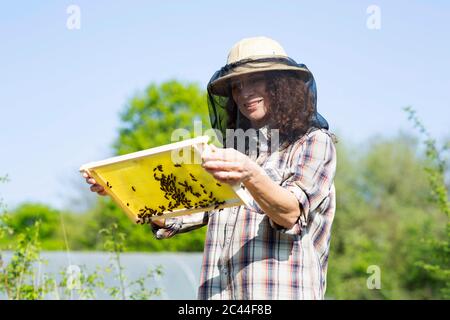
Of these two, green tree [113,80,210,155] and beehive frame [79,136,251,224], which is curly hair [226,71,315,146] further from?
green tree [113,80,210,155]

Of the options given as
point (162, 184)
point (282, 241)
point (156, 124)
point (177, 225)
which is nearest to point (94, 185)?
point (162, 184)

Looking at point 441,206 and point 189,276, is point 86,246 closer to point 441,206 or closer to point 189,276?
point 189,276

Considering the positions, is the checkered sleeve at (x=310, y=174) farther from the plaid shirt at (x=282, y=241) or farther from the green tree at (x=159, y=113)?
the green tree at (x=159, y=113)

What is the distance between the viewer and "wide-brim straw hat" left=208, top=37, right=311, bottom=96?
3559 mm

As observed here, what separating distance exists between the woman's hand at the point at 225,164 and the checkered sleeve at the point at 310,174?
316 millimetres

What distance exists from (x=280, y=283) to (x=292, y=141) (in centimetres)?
68

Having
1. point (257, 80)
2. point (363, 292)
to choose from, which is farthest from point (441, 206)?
point (363, 292)

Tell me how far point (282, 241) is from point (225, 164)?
55cm

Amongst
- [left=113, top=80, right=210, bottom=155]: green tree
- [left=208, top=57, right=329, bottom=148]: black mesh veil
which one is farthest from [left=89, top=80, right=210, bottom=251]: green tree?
[left=208, top=57, right=329, bottom=148]: black mesh veil

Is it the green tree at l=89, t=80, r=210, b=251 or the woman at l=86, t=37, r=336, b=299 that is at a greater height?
the woman at l=86, t=37, r=336, b=299

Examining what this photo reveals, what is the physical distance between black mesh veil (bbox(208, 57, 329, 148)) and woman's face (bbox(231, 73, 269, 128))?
6 centimetres

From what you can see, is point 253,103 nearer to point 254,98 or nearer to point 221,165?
point 254,98

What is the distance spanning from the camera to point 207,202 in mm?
3295

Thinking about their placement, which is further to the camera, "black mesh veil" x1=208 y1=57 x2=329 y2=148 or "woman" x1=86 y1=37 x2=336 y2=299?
"black mesh veil" x1=208 y1=57 x2=329 y2=148
